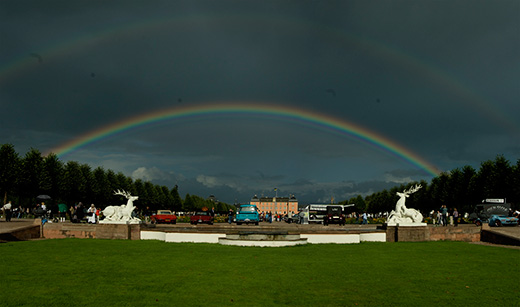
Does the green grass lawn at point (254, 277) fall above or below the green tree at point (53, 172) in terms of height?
below

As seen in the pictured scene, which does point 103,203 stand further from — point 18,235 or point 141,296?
point 141,296

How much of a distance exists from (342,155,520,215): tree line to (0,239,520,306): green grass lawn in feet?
169

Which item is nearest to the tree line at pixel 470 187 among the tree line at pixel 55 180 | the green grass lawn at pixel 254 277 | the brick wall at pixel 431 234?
the brick wall at pixel 431 234

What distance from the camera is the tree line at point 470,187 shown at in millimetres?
62719

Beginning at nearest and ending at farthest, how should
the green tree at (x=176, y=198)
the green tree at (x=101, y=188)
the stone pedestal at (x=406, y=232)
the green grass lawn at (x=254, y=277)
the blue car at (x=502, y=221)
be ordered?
1. the green grass lawn at (x=254, y=277)
2. the stone pedestal at (x=406, y=232)
3. the blue car at (x=502, y=221)
4. the green tree at (x=101, y=188)
5. the green tree at (x=176, y=198)

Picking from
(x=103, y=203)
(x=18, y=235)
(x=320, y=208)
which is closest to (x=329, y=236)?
(x=18, y=235)

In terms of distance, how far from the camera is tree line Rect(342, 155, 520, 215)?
2469 inches

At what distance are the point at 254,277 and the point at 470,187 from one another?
223 feet

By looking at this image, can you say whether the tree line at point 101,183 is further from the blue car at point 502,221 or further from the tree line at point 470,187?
the blue car at point 502,221

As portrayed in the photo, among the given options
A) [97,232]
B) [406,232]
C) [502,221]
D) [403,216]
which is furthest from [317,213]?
[97,232]

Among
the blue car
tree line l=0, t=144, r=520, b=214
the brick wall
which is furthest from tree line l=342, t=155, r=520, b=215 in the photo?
the brick wall

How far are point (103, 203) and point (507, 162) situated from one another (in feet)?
229

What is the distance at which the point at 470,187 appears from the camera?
70.9 m

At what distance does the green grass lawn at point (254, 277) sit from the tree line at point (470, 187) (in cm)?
5136
